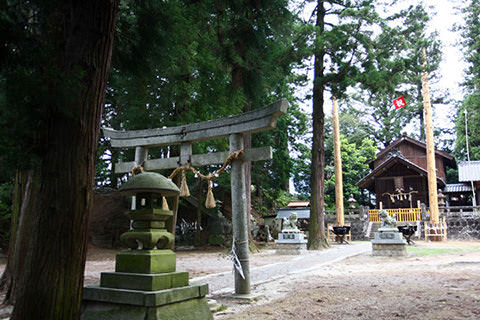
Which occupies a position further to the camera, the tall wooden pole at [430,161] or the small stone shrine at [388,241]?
the tall wooden pole at [430,161]

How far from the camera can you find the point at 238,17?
7266mm

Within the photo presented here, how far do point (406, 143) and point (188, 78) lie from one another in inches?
881

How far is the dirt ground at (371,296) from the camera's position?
467 centimetres

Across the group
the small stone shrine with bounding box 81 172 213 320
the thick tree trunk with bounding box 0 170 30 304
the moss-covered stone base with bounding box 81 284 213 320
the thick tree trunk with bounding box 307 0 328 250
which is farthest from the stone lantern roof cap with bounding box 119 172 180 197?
the thick tree trunk with bounding box 307 0 328 250

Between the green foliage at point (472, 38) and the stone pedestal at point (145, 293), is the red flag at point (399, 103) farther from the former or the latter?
the stone pedestal at point (145, 293)

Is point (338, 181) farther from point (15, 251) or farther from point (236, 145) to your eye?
point (15, 251)

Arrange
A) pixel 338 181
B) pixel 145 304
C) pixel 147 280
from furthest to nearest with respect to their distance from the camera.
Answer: pixel 338 181 → pixel 147 280 → pixel 145 304

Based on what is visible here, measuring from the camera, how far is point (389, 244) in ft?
40.0

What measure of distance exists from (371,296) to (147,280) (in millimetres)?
3713

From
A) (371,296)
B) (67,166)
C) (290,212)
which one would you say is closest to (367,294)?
(371,296)

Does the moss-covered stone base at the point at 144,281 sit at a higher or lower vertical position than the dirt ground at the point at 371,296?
higher

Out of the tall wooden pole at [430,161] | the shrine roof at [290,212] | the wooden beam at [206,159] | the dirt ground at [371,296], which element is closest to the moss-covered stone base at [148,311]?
the dirt ground at [371,296]

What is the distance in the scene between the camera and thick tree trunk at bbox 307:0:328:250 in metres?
15.9

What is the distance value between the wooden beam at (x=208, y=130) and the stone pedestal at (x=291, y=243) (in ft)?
28.7
